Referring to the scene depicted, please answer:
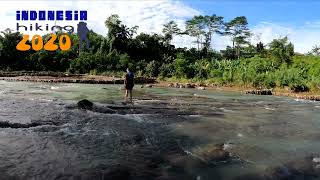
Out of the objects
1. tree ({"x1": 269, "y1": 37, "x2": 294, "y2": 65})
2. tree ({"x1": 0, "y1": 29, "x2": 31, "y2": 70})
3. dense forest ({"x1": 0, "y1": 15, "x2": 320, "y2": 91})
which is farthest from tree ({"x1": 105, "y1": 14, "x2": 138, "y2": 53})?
tree ({"x1": 269, "y1": 37, "x2": 294, "y2": 65})

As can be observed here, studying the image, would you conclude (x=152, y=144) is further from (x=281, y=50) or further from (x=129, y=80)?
(x=281, y=50)

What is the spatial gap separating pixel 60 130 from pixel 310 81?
69.2 ft

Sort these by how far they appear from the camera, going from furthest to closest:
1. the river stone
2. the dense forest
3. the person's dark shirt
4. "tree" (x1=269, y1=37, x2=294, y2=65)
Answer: "tree" (x1=269, y1=37, x2=294, y2=65)
the dense forest
the person's dark shirt
the river stone

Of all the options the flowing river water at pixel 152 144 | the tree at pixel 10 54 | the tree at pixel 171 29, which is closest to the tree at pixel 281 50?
the tree at pixel 171 29

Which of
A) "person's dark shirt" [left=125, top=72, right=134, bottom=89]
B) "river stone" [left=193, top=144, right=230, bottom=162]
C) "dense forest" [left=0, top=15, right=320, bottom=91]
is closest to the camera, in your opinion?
"river stone" [left=193, top=144, right=230, bottom=162]

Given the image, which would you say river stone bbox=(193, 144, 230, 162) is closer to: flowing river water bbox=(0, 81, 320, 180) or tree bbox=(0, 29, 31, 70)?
flowing river water bbox=(0, 81, 320, 180)

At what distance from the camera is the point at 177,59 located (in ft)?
125

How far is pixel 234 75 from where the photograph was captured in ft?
100

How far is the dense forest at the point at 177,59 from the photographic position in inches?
1171

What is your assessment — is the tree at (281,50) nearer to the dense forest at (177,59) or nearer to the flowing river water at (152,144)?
the dense forest at (177,59)

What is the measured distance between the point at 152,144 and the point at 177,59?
29.7m

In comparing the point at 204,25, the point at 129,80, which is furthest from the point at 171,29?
the point at 129,80

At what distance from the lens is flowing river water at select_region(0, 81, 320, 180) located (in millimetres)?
6645

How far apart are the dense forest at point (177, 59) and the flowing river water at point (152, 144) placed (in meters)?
15.4
